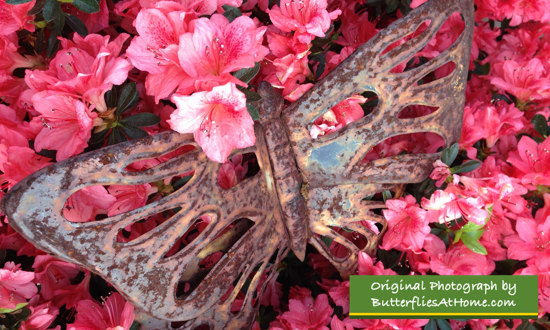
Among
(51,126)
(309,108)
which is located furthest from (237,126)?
(51,126)

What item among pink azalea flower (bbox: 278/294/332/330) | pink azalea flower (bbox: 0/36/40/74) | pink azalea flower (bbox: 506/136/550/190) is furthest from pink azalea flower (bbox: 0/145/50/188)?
pink azalea flower (bbox: 506/136/550/190)

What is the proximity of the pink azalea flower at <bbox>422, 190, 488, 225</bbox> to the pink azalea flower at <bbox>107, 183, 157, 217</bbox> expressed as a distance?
0.57m

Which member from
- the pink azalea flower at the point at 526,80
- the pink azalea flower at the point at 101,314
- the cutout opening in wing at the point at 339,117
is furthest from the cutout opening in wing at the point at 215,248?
the pink azalea flower at the point at 526,80

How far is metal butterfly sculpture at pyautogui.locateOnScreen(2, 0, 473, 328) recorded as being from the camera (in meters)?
0.67

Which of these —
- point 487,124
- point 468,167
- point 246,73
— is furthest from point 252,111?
point 487,124

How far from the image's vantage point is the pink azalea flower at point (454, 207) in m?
0.95

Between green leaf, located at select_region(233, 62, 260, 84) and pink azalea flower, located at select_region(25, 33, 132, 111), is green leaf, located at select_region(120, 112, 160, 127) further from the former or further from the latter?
green leaf, located at select_region(233, 62, 260, 84)

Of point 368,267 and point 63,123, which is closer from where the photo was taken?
point 63,123

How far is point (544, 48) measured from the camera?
1354mm

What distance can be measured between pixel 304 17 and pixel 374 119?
23cm

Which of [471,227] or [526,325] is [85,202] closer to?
[471,227]

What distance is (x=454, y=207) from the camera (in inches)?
38.0

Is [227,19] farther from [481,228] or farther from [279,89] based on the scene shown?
[481,228]

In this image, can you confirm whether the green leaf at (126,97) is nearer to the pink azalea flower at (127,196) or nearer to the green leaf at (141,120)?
the green leaf at (141,120)
